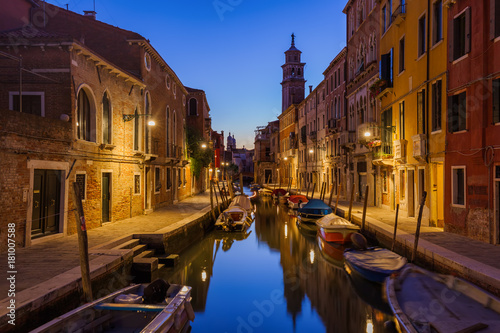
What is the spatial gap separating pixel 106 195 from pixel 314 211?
1017 cm

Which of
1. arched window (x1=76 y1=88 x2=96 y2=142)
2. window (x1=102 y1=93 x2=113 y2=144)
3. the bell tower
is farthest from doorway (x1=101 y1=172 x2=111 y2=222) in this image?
the bell tower

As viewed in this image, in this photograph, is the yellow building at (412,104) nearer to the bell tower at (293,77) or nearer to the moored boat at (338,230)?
the moored boat at (338,230)

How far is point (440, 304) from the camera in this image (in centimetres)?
625

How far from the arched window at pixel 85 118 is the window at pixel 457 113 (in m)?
11.4

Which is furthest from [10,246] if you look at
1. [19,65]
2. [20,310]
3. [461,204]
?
[461,204]

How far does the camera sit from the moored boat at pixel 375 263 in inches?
351

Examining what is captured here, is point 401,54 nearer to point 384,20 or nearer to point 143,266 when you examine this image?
point 384,20

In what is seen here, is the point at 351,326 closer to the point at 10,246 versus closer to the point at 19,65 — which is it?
the point at 10,246

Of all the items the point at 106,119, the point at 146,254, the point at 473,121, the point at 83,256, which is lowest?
the point at 146,254

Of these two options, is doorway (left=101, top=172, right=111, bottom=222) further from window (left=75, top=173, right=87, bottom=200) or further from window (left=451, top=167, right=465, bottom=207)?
window (left=451, top=167, right=465, bottom=207)

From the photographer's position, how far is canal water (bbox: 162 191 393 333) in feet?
25.6

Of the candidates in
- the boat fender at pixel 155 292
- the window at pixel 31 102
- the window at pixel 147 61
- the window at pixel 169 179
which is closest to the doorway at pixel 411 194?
the boat fender at pixel 155 292

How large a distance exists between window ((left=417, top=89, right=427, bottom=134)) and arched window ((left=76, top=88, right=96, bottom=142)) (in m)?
11.4

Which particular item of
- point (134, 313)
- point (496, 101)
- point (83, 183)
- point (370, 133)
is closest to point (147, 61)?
point (83, 183)
